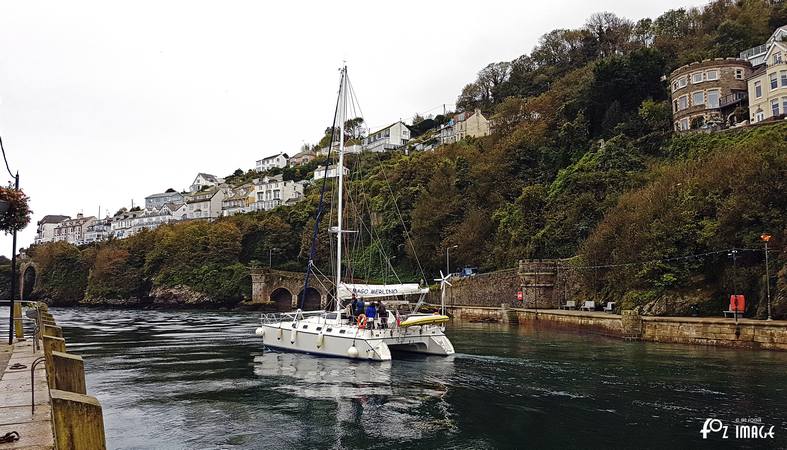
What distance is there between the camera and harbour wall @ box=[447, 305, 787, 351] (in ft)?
75.8

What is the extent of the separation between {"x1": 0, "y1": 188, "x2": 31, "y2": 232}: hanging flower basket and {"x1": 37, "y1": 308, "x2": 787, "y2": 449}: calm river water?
530 centimetres

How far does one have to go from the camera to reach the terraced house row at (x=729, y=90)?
45.4 meters

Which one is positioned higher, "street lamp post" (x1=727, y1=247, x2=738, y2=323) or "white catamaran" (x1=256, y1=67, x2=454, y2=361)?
"street lamp post" (x1=727, y1=247, x2=738, y2=323)

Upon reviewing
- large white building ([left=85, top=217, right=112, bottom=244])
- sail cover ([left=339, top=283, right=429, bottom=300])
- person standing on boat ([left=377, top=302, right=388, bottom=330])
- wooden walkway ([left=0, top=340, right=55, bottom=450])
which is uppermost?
large white building ([left=85, top=217, right=112, bottom=244])

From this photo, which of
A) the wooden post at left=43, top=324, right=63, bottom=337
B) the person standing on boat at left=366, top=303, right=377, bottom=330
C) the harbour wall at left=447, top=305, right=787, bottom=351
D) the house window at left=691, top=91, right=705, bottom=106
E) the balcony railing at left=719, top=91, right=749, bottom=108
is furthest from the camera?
the house window at left=691, top=91, right=705, bottom=106

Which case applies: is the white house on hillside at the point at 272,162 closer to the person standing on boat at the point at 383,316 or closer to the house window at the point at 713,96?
the house window at the point at 713,96

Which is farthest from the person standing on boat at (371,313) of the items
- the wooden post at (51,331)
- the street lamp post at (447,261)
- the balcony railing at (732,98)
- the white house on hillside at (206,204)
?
the white house on hillside at (206,204)

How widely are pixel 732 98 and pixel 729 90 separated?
1.10 meters

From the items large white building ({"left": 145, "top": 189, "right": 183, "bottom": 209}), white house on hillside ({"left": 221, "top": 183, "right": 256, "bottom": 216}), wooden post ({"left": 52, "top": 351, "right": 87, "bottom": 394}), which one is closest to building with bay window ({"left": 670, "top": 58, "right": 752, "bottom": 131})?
wooden post ({"left": 52, "top": 351, "right": 87, "bottom": 394})

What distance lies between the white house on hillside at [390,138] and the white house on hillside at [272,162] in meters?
31.3

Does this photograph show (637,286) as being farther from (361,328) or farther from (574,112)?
(574,112)

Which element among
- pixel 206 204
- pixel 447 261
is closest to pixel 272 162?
pixel 206 204

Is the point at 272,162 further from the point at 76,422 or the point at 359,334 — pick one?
the point at 76,422

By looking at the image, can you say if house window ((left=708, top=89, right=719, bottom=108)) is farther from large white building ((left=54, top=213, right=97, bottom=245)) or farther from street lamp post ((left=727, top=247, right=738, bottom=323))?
large white building ((left=54, top=213, right=97, bottom=245))
